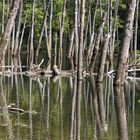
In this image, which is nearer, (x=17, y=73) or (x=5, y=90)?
(x=5, y=90)

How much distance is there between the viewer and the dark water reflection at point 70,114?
1040 cm

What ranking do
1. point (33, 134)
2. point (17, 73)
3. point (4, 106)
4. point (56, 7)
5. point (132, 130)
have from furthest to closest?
point (56, 7)
point (17, 73)
point (4, 106)
point (132, 130)
point (33, 134)

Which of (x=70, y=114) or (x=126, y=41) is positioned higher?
(x=126, y=41)

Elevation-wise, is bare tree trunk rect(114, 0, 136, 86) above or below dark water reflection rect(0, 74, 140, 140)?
above

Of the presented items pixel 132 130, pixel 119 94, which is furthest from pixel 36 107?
pixel 119 94

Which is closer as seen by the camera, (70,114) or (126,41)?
(70,114)

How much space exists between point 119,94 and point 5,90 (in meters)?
4.28

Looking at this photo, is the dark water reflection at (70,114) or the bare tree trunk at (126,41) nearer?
the dark water reflection at (70,114)

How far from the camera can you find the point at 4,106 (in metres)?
13.9

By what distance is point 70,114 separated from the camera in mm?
13148

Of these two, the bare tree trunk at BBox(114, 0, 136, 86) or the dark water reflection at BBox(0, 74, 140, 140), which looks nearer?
the dark water reflection at BBox(0, 74, 140, 140)

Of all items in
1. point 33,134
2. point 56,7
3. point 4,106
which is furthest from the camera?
point 56,7

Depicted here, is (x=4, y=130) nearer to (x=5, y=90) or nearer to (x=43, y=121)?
(x=43, y=121)

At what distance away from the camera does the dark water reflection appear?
10.4 meters
